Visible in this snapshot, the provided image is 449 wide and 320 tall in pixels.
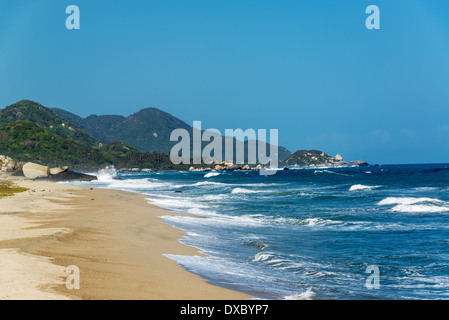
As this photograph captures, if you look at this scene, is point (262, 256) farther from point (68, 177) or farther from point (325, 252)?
point (68, 177)

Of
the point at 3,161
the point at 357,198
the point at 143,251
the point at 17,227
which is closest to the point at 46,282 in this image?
the point at 143,251

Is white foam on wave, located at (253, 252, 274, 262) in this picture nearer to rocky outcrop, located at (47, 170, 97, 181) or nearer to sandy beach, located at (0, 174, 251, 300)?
sandy beach, located at (0, 174, 251, 300)

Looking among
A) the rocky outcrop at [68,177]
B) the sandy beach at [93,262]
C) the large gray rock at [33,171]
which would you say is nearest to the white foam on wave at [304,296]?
the sandy beach at [93,262]

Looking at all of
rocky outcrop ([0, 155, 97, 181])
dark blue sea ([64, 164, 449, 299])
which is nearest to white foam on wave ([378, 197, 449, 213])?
dark blue sea ([64, 164, 449, 299])

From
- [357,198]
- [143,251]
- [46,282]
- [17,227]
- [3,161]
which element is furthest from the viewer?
[3,161]

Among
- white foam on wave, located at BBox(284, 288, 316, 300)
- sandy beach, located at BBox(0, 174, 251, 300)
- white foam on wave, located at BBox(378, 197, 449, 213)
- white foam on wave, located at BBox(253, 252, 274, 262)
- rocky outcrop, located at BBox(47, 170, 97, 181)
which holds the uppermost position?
sandy beach, located at BBox(0, 174, 251, 300)

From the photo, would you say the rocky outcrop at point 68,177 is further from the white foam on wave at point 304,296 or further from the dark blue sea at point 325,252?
the white foam on wave at point 304,296

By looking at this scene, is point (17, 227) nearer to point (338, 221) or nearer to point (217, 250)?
point (217, 250)

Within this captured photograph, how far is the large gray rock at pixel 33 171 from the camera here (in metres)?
64.2

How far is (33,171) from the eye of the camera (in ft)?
214

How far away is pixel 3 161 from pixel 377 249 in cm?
6882

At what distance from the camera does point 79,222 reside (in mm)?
15539

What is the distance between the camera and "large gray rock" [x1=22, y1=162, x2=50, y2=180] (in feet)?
211

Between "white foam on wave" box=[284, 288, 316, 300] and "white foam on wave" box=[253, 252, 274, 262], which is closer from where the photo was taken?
"white foam on wave" box=[284, 288, 316, 300]
